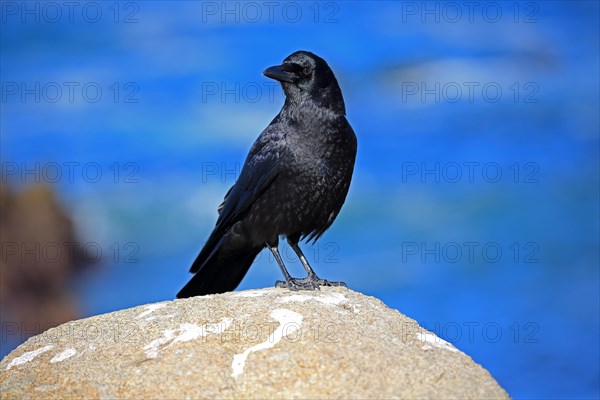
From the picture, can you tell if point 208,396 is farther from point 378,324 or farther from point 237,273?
point 237,273

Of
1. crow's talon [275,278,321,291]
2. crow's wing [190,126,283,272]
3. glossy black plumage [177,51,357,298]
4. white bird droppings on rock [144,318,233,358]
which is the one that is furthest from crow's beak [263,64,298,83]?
white bird droppings on rock [144,318,233,358]

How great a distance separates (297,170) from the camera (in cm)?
650

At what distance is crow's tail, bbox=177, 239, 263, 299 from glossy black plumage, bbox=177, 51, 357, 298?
16cm

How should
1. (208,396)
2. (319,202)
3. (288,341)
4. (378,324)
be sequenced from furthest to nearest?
(319,202)
(378,324)
(288,341)
(208,396)

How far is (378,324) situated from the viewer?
5.41 meters

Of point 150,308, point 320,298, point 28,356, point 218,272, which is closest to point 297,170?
point 320,298

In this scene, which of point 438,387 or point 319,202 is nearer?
point 438,387

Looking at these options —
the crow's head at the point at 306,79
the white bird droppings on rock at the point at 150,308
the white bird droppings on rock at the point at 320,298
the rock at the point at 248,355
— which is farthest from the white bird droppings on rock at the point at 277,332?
the crow's head at the point at 306,79

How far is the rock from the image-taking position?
15.1 feet

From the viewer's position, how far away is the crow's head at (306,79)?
669 centimetres

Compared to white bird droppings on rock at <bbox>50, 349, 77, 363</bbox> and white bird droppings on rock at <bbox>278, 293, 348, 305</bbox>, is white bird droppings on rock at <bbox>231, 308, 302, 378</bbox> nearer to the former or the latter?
white bird droppings on rock at <bbox>278, 293, 348, 305</bbox>

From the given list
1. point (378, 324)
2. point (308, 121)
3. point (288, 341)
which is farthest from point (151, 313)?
point (308, 121)

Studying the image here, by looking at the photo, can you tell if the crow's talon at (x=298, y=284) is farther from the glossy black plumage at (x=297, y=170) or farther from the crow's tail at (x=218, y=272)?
the crow's tail at (x=218, y=272)

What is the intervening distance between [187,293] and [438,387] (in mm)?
3119
